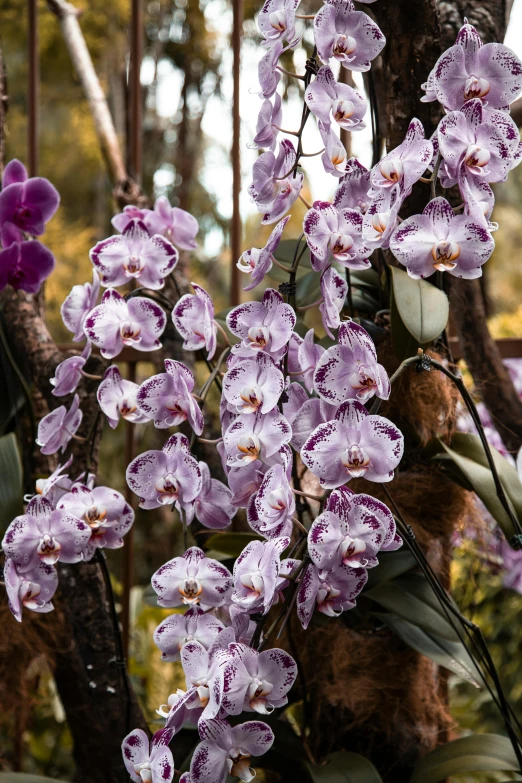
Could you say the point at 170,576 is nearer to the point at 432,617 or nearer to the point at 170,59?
the point at 432,617

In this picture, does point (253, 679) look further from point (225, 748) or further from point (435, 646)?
point (435, 646)

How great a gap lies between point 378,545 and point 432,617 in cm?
24

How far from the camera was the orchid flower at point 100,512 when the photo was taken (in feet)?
1.91

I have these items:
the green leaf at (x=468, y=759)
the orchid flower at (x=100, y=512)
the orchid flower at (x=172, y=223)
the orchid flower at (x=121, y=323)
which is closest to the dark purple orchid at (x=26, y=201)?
the orchid flower at (x=172, y=223)

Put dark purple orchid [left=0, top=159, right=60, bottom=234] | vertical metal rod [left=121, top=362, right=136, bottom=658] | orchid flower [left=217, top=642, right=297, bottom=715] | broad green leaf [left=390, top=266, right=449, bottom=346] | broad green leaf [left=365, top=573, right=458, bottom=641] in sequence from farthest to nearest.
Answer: vertical metal rod [left=121, top=362, right=136, bottom=658] < dark purple orchid [left=0, top=159, right=60, bottom=234] < broad green leaf [left=365, top=573, right=458, bottom=641] < broad green leaf [left=390, top=266, right=449, bottom=346] < orchid flower [left=217, top=642, right=297, bottom=715]

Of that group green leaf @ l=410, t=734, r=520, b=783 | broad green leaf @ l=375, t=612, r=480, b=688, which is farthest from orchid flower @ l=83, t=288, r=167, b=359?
green leaf @ l=410, t=734, r=520, b=783

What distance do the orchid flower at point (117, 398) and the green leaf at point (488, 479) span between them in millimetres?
277

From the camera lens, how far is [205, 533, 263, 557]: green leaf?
70 cm

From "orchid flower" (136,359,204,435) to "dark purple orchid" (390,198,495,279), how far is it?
176 mm

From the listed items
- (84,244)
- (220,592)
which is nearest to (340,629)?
(220,592)

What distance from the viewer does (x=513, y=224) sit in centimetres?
773

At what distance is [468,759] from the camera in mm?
612

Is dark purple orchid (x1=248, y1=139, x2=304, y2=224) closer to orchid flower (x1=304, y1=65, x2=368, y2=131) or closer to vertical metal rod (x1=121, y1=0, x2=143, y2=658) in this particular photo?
orchid flower (x1=304, y1=65, x2=368, y2=131)

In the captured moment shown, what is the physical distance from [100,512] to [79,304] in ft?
0.60
